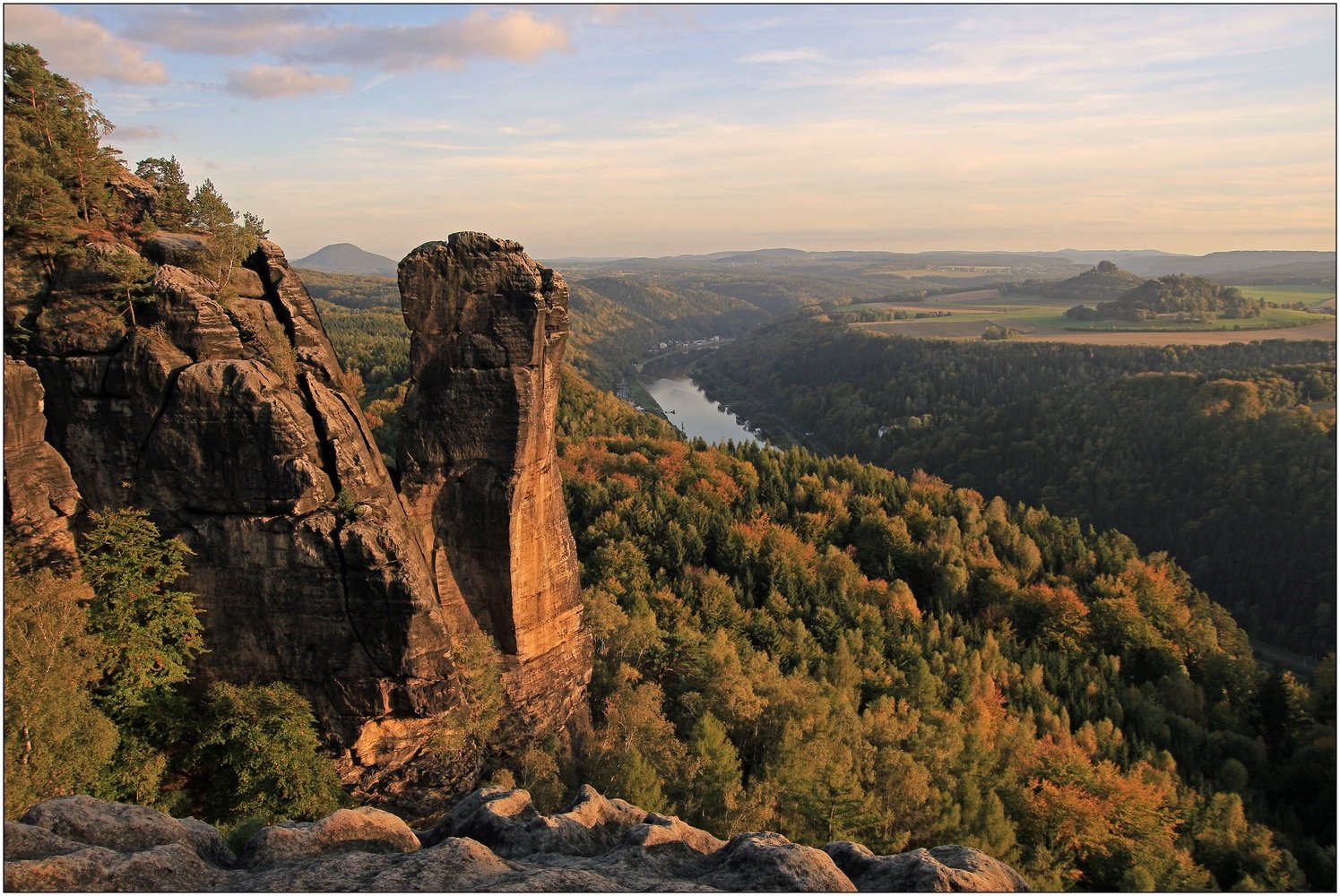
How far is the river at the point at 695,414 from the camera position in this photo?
13350 centimetres

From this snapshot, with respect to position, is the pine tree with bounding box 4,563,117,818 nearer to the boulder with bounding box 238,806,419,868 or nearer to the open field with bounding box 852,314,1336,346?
the boulder with bounding box 238,806,419,868

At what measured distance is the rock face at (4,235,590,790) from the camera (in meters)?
16.7

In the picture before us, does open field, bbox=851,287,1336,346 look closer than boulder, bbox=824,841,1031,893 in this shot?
No

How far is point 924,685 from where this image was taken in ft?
109

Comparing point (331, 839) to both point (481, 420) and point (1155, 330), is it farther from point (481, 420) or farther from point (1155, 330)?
point (1155, 330)

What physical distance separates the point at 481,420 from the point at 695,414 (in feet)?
435

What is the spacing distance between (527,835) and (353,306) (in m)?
142

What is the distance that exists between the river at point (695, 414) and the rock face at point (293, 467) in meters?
98.3

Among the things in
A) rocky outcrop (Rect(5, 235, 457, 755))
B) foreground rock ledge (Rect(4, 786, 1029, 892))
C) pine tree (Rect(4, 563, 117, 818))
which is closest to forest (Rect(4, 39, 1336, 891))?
pine tree (Rect(4, 563, 117, 818))

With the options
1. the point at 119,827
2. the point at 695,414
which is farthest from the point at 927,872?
the point at 695,414

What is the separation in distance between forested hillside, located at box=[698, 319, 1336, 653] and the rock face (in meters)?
69.4

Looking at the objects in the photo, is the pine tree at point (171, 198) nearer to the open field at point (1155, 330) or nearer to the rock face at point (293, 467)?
the rock face at point (293, 467)

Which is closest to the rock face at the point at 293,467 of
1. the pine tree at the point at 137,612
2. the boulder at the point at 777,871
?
the pine tree at the point at 137,612

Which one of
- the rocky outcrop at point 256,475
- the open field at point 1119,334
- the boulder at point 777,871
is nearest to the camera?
the boulder at point 777,871
